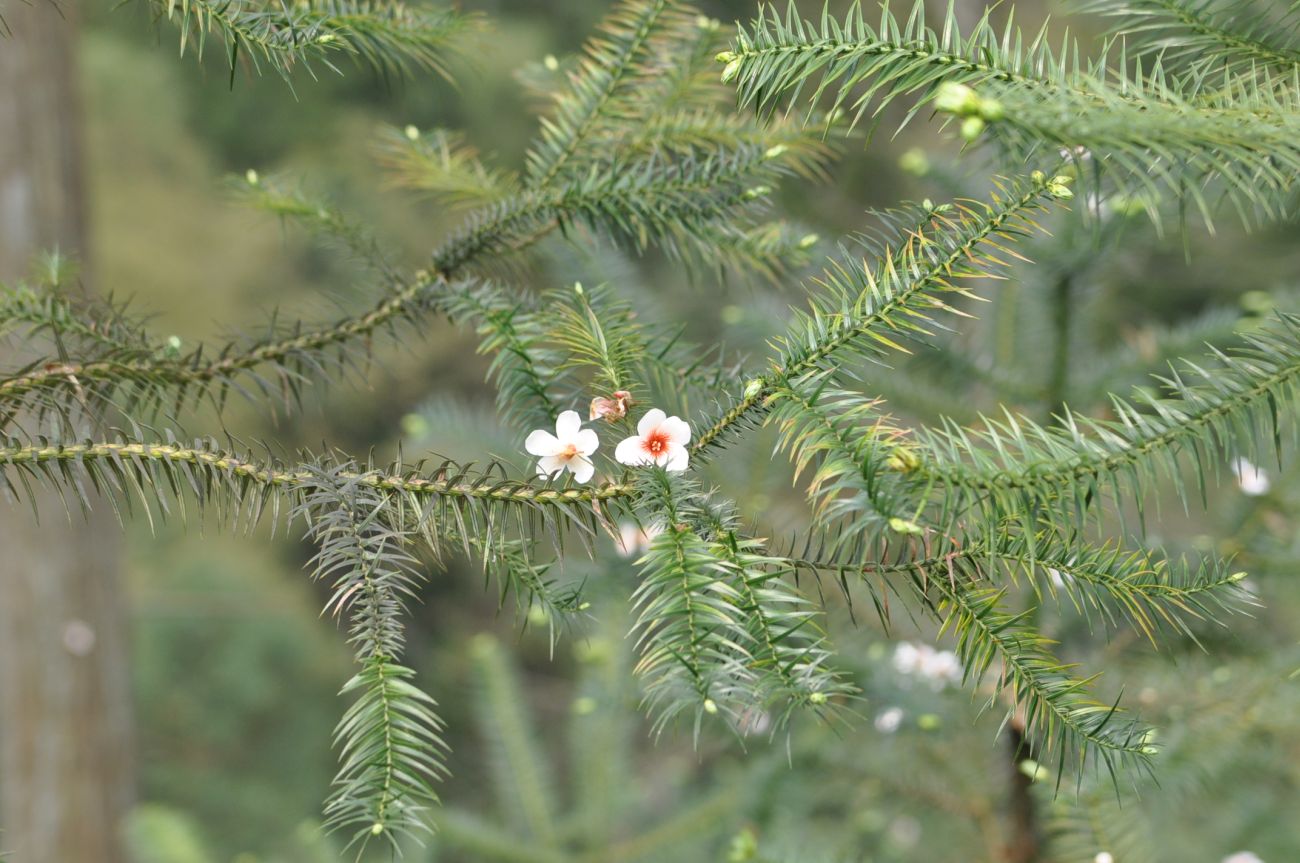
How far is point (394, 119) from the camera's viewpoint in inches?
177

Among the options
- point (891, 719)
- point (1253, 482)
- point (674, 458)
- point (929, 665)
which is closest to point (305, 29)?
point (674, 458)

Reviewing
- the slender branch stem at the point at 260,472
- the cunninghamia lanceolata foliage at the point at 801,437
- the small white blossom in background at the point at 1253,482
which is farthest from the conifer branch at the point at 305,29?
the small white blossom in background at the point at 1253,482

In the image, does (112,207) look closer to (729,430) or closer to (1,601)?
(1,601)

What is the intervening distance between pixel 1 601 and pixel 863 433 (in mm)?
2684

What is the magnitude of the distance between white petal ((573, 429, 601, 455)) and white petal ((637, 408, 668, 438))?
4cm

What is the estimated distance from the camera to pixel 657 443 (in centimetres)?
73

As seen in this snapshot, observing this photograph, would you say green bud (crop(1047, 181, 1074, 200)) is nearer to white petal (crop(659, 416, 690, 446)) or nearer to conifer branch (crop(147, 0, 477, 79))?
white petal (crop(659, 416, 690, 446))

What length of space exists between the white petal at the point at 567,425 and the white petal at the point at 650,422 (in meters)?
0.06

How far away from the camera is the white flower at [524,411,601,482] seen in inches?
30.0

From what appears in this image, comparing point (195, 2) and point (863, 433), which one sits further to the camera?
point (195, 2)

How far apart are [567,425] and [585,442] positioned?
0.06 ft

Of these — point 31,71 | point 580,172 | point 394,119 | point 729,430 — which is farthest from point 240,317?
point 729,430

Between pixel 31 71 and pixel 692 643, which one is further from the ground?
pixel 31 71

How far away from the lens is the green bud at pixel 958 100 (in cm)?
55
